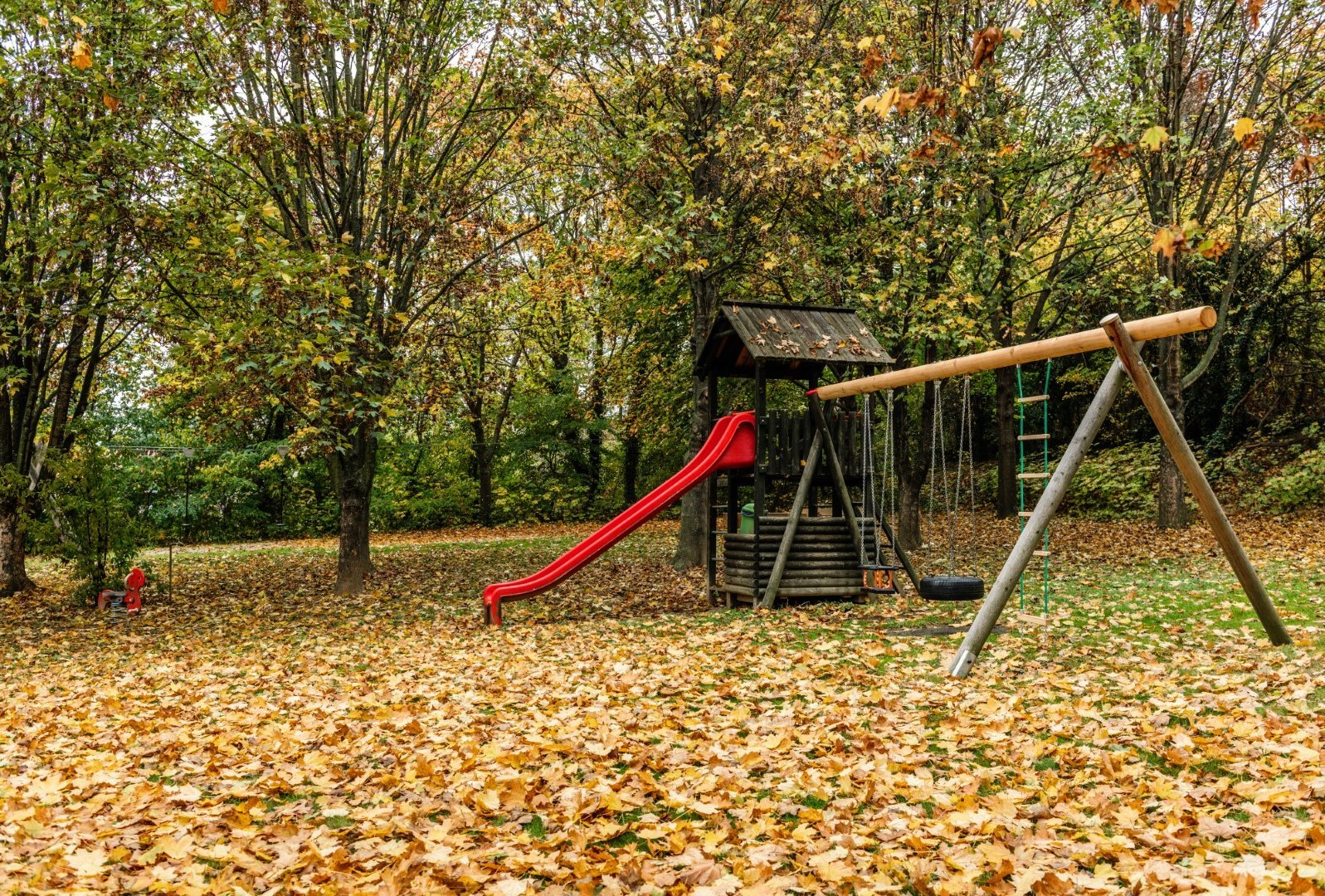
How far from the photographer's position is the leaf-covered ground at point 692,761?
3.59m

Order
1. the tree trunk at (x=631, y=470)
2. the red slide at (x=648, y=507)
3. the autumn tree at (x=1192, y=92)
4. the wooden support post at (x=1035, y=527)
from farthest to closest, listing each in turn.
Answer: the tree trunk at (x=631, y=470)
the autumn tree at (x=1192, y=92)
the red slide at (x=648, y=507)
the wooden support post at (x=1035, y=527)

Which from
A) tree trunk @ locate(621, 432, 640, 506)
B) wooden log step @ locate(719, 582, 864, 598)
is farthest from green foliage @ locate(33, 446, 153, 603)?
tree trunk @ locate(621, 432, 640, 506)

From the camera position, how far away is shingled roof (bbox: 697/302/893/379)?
464 inches

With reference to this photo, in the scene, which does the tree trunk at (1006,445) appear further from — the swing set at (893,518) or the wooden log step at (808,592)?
the wooden log step at (808,592)

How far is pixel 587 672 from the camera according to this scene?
25.0ft

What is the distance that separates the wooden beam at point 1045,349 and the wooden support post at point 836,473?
673 mm

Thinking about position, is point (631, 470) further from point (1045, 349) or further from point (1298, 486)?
point (1045, 349)

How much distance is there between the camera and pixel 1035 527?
712 centimetres

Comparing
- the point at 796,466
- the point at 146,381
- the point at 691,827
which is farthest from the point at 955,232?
the point at 146,381

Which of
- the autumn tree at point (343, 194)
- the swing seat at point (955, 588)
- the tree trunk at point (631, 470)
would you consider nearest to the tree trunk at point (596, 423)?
the tree trunk at point (631, 470)

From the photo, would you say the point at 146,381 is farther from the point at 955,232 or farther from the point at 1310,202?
the point at 1310,202

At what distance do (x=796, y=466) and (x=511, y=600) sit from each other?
183 inches

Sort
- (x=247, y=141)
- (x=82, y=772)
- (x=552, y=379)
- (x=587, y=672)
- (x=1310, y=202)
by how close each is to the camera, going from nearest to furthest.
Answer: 1. (x=82, y=772)
2. (x=587, y=672)
3. (x=247, y=141)
4. (x=1310, y=202)
5. (x=552, y=379)

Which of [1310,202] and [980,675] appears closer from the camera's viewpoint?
[980,675]
